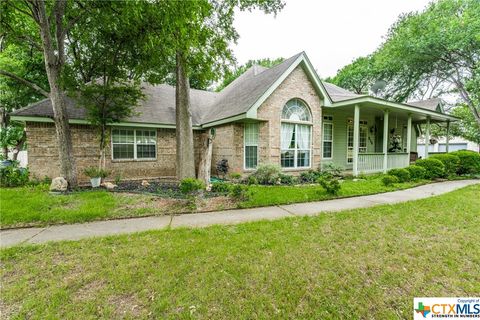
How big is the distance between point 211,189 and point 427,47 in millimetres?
21999

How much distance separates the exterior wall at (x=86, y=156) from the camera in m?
8.83

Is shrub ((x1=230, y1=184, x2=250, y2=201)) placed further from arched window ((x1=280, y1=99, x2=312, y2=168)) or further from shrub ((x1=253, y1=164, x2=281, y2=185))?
arched window ((x1=280, y1=99, x2=312, y2=168))

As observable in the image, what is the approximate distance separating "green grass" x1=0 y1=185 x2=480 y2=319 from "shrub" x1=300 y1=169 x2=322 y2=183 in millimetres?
5314

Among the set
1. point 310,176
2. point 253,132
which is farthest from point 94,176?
point 310,176

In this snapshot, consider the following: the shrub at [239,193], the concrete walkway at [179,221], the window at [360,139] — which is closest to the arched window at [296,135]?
the window at [360,139]

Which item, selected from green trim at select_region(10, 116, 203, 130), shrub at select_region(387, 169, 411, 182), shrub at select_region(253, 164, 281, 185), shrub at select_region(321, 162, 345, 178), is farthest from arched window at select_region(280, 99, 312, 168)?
green trim at select_region(10, 116, 203, 130)

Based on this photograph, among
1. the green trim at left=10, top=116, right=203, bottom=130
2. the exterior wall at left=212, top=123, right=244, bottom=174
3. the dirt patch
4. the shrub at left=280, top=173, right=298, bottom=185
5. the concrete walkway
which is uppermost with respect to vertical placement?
the green trim at left=10, top=116, right=203, bottom=130

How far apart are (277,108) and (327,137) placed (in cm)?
454

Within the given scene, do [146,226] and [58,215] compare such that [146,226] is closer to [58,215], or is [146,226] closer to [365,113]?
[58,215]

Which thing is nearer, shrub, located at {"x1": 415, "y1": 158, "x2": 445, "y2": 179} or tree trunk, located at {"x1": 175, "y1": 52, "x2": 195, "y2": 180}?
tree trunk, located at {"x1": 175, "y1": 52, "x2": 195, "y2": 180}

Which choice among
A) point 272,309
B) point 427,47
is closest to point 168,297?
point 272,309

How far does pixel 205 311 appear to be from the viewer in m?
2.09

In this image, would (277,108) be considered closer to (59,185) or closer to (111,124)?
(111,124)

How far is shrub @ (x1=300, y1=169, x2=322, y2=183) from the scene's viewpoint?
375 inches
